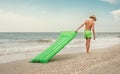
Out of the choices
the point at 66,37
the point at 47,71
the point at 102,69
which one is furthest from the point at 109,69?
the point at 66,37

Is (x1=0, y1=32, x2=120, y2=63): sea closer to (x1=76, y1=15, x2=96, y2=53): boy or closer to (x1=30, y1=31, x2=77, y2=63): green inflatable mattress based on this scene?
(x1=30, y1=31, x2=77, y2=63): green inflatable mattress

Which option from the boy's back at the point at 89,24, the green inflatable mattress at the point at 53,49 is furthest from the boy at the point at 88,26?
the green inflatable mattress at the point at 53,49

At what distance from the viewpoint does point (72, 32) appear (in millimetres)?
9078

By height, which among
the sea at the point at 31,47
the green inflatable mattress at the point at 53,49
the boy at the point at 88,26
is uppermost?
the boy at the point at 88,26

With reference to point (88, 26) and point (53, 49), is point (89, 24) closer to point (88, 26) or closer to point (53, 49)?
point (88, 26)

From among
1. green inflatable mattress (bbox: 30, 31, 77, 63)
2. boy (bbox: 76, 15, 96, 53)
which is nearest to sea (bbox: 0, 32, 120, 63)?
green inflatable mattress (bbox: 30, 31, 77, 63)

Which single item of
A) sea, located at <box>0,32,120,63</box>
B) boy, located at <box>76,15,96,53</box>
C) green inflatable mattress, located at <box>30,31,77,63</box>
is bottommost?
sea, located at <box>0,32,120,63</box>

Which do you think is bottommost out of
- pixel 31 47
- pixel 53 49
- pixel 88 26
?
pixel 31 47

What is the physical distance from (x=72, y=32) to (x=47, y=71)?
311 centimetres

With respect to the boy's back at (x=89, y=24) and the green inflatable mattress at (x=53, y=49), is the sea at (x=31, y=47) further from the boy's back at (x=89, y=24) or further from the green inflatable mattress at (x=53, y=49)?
the boy's back at (x=89, y=24)

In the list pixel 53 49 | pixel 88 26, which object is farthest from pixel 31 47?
pixel 53 49

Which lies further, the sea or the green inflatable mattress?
the sea

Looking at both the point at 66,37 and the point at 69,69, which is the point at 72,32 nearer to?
the point at 66,37

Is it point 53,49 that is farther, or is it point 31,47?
point 31,47
